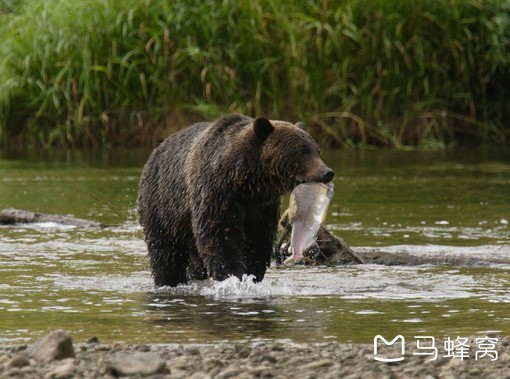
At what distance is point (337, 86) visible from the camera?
19.0 metres

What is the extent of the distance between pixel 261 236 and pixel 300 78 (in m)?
10.9

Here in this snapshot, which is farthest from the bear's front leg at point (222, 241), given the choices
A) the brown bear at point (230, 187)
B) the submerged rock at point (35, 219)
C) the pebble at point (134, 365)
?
the submerged rock at point (35, 219)

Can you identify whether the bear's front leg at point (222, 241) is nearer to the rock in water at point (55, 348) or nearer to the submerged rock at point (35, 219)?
the rock in water at point (55, 348)

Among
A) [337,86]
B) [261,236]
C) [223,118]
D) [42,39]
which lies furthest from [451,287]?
[42,39]

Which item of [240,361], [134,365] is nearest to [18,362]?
[134,365]

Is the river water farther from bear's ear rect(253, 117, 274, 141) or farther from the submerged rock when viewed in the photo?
bear's ear rect(253, 117, 274, 141)

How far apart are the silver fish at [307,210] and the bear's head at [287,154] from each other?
7cm

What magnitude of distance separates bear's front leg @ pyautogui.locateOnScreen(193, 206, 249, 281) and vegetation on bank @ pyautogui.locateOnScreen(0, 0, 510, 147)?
34.9 feet

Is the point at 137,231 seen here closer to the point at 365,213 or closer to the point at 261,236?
the point at 365,213

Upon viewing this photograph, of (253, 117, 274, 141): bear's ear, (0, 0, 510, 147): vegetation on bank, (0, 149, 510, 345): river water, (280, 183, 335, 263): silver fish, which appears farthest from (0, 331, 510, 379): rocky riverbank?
(0, 0, 510, 147): vegetation on bank

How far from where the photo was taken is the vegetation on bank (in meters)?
19.1

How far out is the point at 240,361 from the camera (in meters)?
5.82

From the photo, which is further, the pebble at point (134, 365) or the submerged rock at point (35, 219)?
the submerged rock at point (35, 219)

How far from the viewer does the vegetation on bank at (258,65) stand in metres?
19.1
